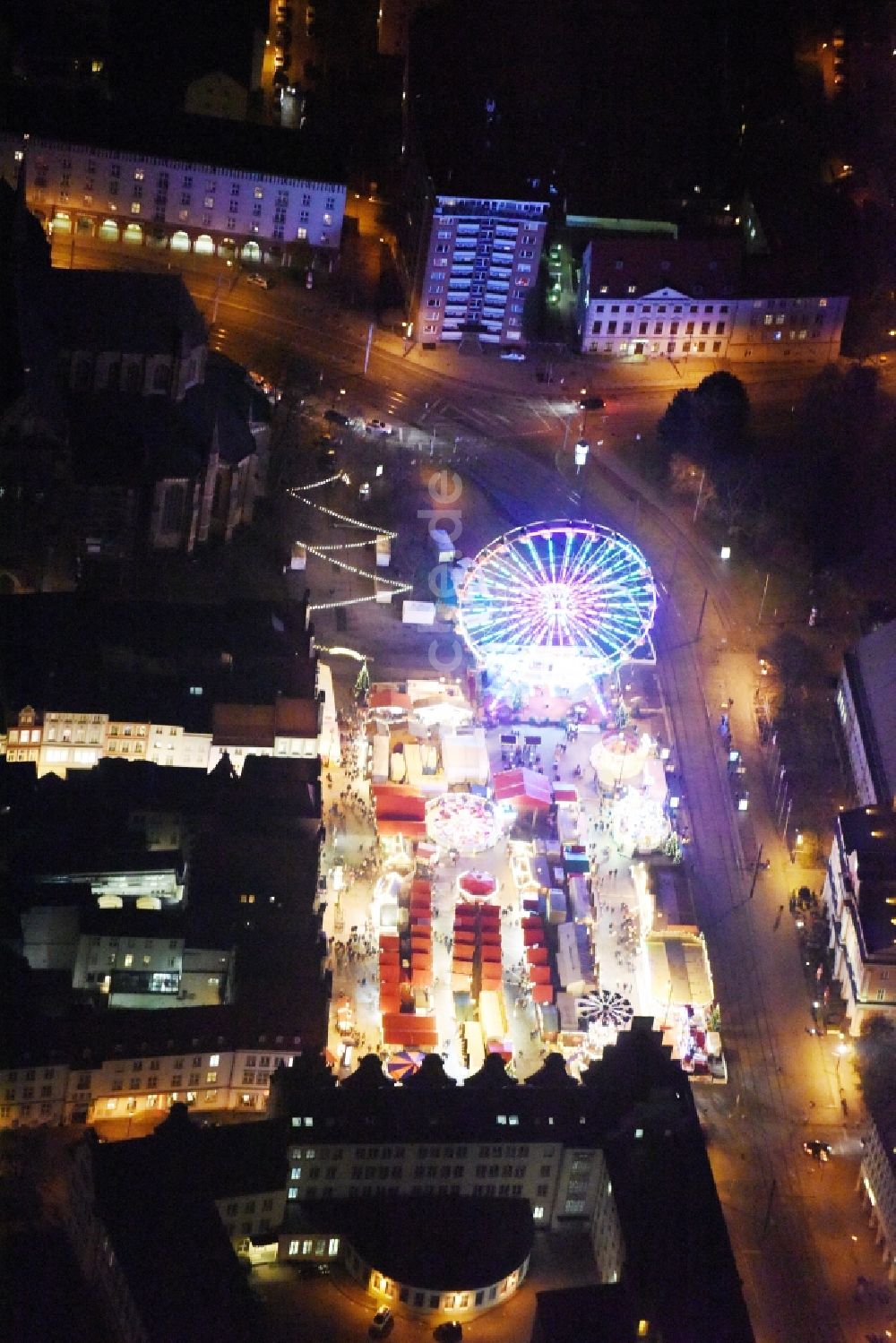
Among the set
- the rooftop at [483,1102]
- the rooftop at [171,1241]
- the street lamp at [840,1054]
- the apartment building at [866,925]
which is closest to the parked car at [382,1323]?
the rooftop at [171,1241]

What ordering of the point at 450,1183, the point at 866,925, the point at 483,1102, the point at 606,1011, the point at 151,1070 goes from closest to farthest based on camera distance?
1. the point at 450,1183
2. the point at 483,1102
3. the point at 151,1070
4. the point at 606,1011
5. the point at 866,925

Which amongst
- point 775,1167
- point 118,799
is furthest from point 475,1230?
point 118,799

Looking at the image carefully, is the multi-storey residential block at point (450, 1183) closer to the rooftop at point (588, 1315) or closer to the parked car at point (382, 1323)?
the parked car at point (382, 1323)

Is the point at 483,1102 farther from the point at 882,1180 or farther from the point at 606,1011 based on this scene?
the point at 882,1180

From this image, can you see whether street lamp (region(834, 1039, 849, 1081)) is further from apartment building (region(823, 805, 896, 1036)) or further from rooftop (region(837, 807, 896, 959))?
rooftop (region(837, 807, 896, 959))

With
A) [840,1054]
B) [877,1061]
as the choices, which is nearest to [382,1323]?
[840,1054]

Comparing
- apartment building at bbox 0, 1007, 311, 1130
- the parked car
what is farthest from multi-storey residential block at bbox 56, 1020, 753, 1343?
apartment building at bbox 0, 1007, 311, 1130
